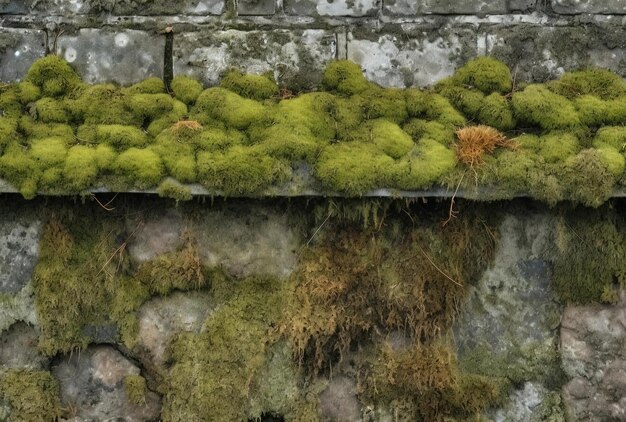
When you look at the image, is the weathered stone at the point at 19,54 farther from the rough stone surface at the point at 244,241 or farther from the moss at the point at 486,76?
the moss at the point at 486,76

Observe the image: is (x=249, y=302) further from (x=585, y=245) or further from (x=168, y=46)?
(x=585, y=245)

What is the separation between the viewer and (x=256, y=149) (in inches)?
151

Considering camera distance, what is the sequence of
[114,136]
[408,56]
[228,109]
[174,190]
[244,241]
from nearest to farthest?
[174,190] → [114,136] → [228,109] → [244,241] → [408,56]

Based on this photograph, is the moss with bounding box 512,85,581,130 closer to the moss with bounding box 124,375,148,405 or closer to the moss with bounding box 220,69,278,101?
the moss with bounding box 220,69,278,101

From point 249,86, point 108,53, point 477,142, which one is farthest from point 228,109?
point 477,142

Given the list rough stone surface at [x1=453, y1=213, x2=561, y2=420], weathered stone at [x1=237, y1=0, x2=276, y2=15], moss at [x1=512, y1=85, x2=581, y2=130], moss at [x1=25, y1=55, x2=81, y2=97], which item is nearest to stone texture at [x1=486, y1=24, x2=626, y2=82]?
moss at [x1=512, y1=85, x2=581, y2=130]

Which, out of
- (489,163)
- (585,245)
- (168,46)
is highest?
(168,46)

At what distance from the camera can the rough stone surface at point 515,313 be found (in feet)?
13.5

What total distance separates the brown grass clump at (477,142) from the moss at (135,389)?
2.17 m

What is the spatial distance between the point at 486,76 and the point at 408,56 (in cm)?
47

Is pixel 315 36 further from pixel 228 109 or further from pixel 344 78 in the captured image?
pixel 228 109

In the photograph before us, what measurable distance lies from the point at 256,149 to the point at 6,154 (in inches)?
51.5

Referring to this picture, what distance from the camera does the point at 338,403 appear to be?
4.11 metres

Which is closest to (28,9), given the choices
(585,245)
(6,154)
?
(6,154)
